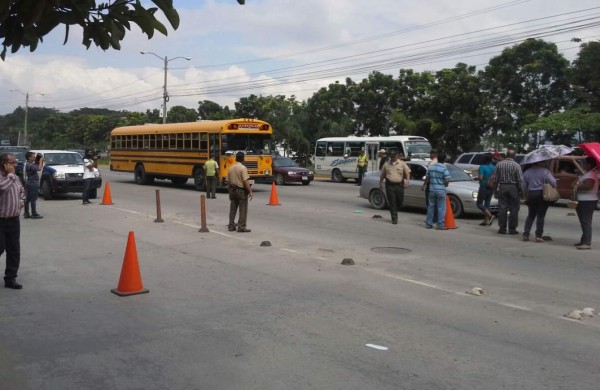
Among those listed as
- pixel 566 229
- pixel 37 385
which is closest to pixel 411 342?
pixel 37 385

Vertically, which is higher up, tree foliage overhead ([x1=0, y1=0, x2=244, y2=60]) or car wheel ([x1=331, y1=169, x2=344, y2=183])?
tree foliage overhead ([x1=0, y1=0, x2=244, y2=60])

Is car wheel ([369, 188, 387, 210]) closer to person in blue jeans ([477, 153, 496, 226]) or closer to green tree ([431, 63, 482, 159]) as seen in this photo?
person in blue jeans ([477, 153, 496, 226])

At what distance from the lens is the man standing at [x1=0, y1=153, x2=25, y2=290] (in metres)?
7.08

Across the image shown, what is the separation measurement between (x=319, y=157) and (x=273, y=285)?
25.8 meters

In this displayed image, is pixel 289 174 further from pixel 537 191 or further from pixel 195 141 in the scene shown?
pixel 537 191

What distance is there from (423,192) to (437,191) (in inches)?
100

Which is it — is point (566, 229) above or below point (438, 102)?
below

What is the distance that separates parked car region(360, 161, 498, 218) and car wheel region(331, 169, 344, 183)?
1455cm

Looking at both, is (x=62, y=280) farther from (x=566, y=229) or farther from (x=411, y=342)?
(x=566, y=229)

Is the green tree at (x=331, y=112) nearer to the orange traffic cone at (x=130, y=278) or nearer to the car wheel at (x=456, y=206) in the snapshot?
the car wheel at (x=456, y=206)

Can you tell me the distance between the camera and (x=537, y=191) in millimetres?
10750

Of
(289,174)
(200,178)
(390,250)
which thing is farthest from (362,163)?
(390,250)

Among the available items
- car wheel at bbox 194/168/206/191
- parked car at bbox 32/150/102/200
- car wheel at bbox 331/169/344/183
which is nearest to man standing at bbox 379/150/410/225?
parked car at bbox 32/150/102/200

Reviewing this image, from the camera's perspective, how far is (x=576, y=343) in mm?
5176
